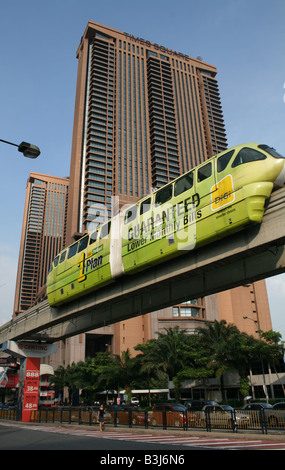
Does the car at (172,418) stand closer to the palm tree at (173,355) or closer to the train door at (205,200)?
the train door at (205,200)

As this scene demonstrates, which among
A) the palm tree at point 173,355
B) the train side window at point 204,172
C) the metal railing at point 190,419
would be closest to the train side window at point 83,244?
the train side window at point 204,172

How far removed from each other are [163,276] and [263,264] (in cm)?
414

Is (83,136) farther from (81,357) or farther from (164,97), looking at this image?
(81,357)

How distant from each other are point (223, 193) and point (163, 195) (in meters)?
3.61

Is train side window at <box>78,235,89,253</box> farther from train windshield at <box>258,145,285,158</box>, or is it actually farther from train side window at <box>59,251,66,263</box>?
train windshield at <box>258,145,285,158</box>

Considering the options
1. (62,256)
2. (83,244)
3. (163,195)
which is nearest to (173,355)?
(62,256)

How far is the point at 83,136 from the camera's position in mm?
125062

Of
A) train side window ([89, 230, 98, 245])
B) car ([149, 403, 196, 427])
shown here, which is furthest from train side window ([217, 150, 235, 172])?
car ([149, 403, 196, 427])

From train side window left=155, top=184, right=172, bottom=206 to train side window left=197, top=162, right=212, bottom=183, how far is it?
1755mm

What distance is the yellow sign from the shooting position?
12.1 meters

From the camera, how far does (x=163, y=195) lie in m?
15.5

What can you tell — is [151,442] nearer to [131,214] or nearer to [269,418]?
[269,418]

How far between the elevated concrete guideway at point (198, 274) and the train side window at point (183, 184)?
2325 millimetres

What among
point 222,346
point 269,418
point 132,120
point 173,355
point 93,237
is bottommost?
point 269,418
